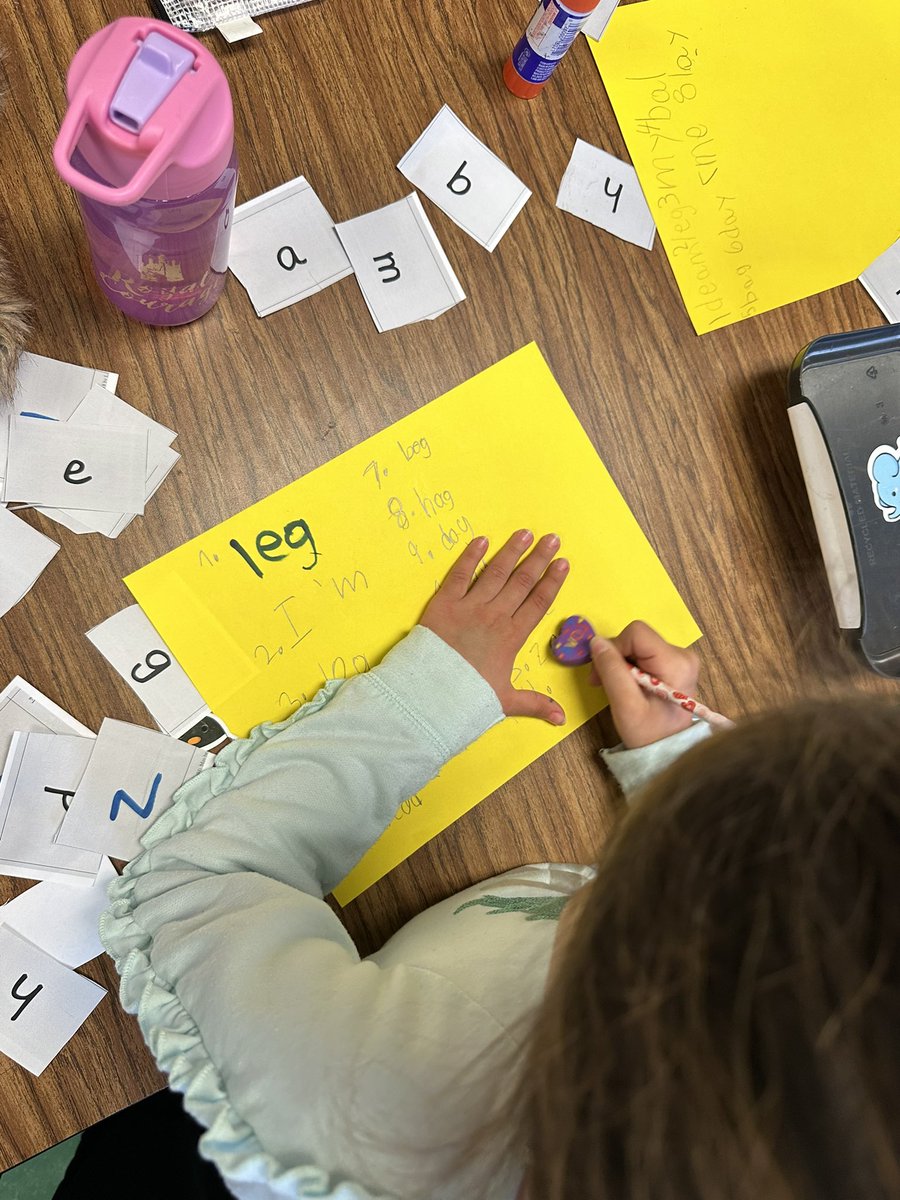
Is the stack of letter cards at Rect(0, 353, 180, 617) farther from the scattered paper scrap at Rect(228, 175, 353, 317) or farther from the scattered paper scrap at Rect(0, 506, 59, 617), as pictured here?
the scattered paper scrap at Rect(228, 175, 353, 317)

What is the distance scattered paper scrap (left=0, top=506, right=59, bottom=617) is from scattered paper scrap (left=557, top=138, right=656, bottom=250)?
472mm

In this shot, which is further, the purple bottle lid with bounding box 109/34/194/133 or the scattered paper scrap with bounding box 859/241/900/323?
the scattered paper scrap with bounding box 859/241/900/323

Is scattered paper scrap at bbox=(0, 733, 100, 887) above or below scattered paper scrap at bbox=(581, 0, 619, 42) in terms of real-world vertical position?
below

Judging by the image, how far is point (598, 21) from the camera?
0.67 m

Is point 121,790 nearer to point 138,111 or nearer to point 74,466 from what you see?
point 74,466

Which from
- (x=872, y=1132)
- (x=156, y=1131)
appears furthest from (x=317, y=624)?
(x=156, y=1131)

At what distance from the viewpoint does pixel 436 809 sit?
2.13 ft

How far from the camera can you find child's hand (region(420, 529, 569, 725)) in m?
0.65

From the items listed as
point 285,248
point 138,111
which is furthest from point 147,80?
point 285,248

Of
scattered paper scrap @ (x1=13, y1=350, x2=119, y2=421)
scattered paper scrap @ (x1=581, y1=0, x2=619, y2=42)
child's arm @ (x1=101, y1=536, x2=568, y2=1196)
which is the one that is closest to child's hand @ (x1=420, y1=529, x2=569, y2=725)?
child's arm @ (x1=101, y1=536, x2=568, y2=1196)

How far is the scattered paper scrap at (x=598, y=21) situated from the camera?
26.4 inches

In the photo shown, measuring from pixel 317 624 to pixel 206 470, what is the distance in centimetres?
14

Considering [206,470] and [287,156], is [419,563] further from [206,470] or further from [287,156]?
[287,156]

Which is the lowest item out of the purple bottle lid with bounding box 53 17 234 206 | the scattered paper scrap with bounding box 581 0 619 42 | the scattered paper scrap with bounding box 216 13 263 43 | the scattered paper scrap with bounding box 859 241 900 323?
the scattered paper scrap with bounding box 859 241 900 323
